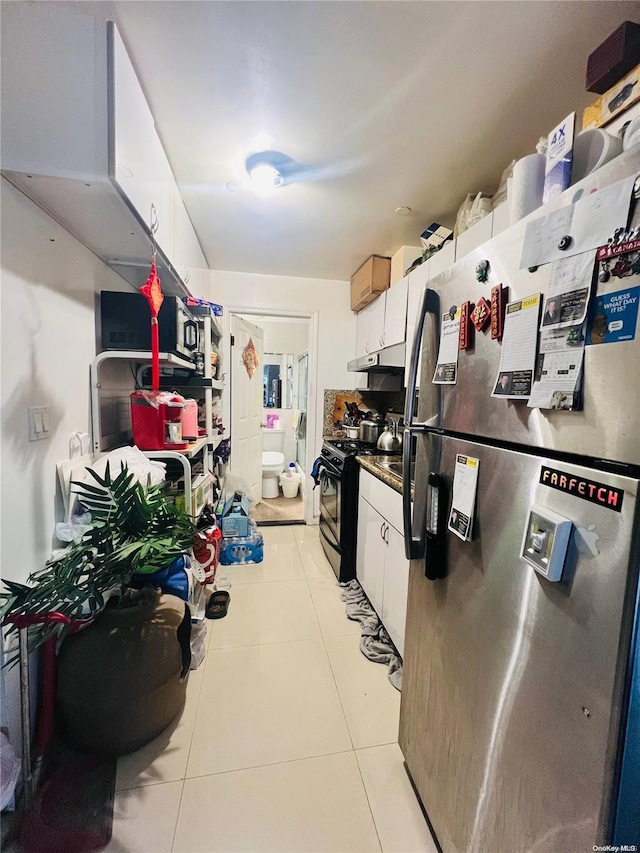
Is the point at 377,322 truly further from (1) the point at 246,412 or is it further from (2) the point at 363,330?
(1) the point at 246,412

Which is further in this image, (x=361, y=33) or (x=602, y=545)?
(x=361, y=33)

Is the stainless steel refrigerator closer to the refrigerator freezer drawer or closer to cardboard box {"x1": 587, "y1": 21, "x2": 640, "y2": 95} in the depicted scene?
the refrigerator freezer drawer

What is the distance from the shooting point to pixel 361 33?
3.32 ft

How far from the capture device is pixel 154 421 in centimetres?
158

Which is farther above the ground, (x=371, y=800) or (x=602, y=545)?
(x=602, y=545)

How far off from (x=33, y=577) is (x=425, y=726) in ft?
4.36

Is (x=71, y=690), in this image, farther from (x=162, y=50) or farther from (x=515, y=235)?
(x=162, y=50)

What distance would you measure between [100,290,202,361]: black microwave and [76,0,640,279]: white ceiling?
713 millimetres

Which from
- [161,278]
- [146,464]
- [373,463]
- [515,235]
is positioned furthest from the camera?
[373,463]

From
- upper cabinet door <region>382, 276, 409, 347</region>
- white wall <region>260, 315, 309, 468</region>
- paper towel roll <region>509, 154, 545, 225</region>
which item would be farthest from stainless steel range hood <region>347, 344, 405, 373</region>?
white wall <region>260, 315, 309, 468</region>

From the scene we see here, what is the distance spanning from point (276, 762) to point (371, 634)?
0.77m

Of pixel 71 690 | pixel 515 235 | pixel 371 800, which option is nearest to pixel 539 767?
pixel 371 800

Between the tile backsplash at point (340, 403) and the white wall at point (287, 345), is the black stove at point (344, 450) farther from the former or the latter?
the white wall at point (287, 345)

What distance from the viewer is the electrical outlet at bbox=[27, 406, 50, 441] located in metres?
1.10
